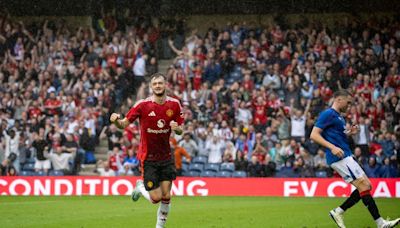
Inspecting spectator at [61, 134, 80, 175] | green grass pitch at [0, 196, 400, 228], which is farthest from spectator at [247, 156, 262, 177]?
spectator at [61, 134, 80, 175]

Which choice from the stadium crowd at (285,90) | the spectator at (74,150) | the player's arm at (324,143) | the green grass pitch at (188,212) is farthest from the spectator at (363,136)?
the player's arm at (324,143)

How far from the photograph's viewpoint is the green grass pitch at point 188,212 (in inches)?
569

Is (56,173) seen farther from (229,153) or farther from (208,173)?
(229,153)

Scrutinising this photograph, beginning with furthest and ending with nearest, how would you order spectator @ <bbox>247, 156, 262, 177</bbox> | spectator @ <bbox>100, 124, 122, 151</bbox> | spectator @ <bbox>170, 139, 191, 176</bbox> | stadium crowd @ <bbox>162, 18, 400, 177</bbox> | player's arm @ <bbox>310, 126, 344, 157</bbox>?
spectator @ <bbox>100, 124, 122, 151</bbox> → stadium crowd @ <bbox>162, 18, 400, 177</bbox> → spectator @ <bbox>247, 156, 262, 177</bbox> → spectator @ <bbox>170, 139, 191, 176</bbox> → player's arm @ <bbox>310, 126, 344, 157</bbox>

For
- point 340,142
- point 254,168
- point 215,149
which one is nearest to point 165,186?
point 340,142

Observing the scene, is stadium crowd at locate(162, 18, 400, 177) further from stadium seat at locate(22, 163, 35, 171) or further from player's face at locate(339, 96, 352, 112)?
player's face at locate(339, 96, 352, 112)

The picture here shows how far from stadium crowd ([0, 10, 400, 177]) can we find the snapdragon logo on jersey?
79 cm

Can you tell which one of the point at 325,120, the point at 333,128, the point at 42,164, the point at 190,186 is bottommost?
the point at 190,186

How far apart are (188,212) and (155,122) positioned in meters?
5.34

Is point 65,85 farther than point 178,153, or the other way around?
point 65,85

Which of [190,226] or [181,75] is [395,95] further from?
[190,226]

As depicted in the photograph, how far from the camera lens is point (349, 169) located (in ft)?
41.7

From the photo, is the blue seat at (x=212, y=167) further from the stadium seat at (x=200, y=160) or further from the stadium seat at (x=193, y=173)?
the stadium seat at (x=193, y=173)

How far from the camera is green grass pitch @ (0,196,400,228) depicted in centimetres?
1445
